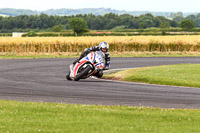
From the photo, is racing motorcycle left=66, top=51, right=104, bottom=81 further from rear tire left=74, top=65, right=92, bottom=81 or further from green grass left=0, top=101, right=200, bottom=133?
green grass left=0, top=101, right=200, bottom=133

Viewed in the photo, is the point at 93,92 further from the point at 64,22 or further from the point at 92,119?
the point at 64,22

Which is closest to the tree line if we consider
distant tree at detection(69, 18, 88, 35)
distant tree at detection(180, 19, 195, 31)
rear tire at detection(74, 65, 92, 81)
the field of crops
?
distant tree at detection(180, 19, 195, 31)

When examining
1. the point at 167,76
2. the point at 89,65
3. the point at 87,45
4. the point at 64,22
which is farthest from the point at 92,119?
the point at 64,22

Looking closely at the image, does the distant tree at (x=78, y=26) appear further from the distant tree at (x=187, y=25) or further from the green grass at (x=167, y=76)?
the green grass at (x=167, y=76)

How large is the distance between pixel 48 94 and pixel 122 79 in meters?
6.04

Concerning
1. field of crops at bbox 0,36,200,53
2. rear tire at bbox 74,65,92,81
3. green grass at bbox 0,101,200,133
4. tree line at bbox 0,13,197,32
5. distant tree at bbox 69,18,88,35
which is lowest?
tree line at bbox 0,13,197,32

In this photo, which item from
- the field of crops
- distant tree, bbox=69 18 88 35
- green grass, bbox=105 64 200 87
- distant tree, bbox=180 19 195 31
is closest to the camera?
green grass, bbox=105 64 200 87

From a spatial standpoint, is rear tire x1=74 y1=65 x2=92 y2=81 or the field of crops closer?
rear tire x1=74 y1=65 x2=92 y2=81

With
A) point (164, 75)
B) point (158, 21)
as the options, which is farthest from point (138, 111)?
point (158, 21)

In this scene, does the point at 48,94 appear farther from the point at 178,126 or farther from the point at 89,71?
the point at 178,126

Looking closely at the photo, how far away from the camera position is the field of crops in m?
44.7

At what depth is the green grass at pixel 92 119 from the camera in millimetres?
10469

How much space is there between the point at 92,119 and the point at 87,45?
34.1 m

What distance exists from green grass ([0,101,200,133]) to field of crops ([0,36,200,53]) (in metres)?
30.9
